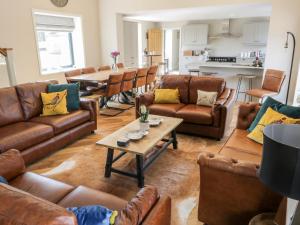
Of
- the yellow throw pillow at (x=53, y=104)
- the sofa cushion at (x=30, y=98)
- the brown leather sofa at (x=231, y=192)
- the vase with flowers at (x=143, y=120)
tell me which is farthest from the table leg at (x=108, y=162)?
the sofa cushion at (x=30, y=98)

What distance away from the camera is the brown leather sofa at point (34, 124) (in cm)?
279

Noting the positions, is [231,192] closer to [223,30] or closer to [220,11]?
[220,11]

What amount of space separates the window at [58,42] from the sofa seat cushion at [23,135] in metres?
3.00

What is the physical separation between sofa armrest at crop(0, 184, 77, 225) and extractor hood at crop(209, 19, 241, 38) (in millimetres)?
9127

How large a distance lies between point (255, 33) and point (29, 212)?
8892mm

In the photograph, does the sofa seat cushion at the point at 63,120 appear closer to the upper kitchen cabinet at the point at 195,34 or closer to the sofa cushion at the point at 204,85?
the sofa cushion at the point at 204,85

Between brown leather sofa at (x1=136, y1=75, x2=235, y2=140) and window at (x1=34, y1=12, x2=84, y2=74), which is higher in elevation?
window at (x1=34, y1=12, x2=84, y2=74)

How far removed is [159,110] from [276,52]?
3165 mm

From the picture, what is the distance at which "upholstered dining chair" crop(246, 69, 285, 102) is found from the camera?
471 centimetres

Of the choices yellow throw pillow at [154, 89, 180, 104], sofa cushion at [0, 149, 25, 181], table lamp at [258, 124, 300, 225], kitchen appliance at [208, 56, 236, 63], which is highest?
kitchen appliance at [208, 56, 236, 63]

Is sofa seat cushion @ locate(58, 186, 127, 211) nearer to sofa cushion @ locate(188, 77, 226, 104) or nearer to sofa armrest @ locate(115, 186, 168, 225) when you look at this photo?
sofa armrest @ locate(115, 186, 168, 225)

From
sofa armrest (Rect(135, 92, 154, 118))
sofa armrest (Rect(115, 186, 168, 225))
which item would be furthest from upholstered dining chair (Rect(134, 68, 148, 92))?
sofa armrest (Rect(115, 186, 168, 225))

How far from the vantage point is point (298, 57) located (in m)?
4.94

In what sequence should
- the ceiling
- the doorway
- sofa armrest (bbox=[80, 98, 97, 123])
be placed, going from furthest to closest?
1. the doorway
2. the ceiling
3. sofa armrest (bbox=[80, 98, 97, 123])
